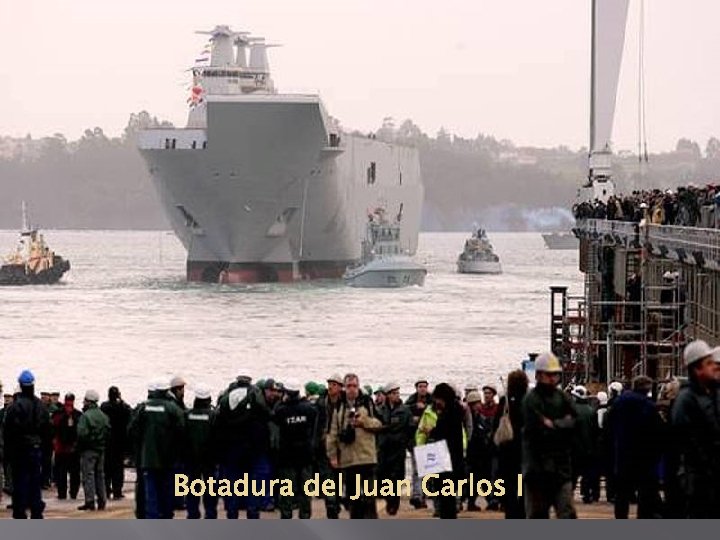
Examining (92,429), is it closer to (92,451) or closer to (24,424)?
(92,451)

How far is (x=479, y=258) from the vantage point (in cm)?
11844

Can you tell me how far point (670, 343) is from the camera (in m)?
23.9

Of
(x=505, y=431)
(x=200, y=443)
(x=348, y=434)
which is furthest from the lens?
(x=200, y=443)

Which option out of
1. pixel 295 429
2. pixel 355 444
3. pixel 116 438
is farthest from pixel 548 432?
pixel 116 438

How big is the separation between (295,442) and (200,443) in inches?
24.2

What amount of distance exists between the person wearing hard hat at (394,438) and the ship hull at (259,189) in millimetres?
65849

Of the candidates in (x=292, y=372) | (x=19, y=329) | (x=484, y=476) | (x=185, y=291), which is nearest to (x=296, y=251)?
(x=185, y=291)

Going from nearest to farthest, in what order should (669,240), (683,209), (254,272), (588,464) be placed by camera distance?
(588,464), (669,240), (683,209), (254,272)

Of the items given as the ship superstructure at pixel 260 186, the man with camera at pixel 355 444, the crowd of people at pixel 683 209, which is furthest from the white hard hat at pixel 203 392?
the ship superstructure at pixel 260 186

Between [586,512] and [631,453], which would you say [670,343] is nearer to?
[586,512]

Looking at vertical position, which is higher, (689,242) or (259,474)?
(689,242)

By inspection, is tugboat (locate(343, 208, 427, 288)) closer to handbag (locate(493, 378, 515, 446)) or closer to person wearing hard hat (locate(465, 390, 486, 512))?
person wearing hard hat (locate(465, 390, 486, 512))

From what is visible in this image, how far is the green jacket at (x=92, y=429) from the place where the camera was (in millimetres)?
13289

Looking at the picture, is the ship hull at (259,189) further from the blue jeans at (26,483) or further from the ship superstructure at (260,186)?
the blue jeans at (26,483)
